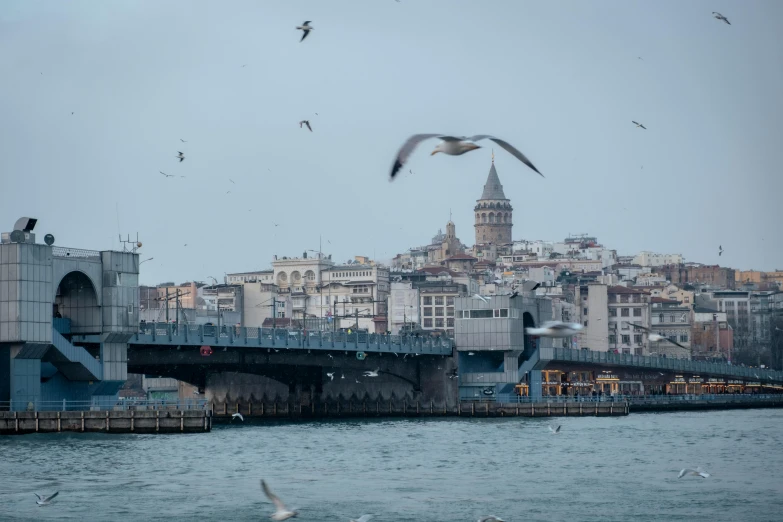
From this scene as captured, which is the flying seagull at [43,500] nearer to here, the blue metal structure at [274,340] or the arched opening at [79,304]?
the arched opening at [79,304]

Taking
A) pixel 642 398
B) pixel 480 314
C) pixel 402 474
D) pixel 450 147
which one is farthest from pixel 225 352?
pixel 450 147

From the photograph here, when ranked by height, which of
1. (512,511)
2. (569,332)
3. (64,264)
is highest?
(64,264)

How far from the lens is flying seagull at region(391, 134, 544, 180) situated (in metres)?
27.8

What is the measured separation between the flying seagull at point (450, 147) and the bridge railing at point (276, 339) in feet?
188

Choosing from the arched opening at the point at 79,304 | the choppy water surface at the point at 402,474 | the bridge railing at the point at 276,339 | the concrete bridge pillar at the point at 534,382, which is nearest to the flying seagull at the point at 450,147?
the choppy water surface at the point at 402,474

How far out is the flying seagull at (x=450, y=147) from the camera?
2775 cm

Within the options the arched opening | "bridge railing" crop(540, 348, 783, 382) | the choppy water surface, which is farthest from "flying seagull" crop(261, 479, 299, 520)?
"bridge railing" crop(540, 348, 783, 382)

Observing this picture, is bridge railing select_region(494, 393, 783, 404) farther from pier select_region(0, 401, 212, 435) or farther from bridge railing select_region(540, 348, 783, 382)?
pier select_region(0, 401, 212, 435)

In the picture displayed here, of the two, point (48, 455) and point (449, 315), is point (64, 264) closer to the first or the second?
point (48, 455)

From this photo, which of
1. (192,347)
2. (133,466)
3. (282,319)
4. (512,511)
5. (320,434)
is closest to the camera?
(512,511)

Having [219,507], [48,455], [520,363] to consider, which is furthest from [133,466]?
[520,363]

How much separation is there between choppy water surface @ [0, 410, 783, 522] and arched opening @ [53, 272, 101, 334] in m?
8.85

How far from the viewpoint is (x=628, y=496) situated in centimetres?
5344

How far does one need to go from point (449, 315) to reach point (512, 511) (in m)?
146
